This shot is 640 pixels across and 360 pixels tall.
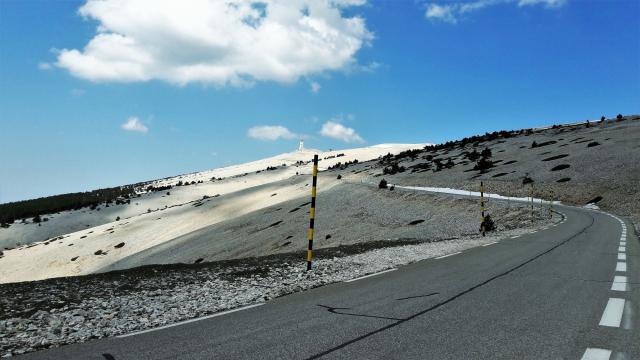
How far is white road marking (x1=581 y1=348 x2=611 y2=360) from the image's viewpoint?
15.6 ft

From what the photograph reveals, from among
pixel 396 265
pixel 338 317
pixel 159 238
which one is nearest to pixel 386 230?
pixel 396 265

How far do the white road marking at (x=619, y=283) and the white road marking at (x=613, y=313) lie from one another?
1.11m

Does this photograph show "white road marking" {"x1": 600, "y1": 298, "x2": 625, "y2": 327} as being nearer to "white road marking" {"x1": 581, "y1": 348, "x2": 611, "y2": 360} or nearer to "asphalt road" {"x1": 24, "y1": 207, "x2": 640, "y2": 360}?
"asphalt road" {"x1": 24, "y1": 207, "x2": 640, "y2": 360}

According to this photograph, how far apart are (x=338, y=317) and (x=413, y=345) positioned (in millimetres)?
1516

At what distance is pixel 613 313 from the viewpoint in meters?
6.61

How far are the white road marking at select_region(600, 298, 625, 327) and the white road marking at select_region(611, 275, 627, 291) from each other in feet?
3.64

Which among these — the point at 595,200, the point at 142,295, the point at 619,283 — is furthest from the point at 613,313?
the point at 595,200

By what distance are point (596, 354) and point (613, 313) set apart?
2102 mm

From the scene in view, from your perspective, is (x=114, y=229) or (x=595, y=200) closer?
(x=595, y=200)

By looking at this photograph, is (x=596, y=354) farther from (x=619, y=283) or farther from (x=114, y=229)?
(x=114, y=229)

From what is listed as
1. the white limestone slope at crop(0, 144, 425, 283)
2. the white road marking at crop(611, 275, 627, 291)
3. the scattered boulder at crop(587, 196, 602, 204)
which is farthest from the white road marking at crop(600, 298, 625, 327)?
the white limestone slope at crop(0, 144, 425, 283)

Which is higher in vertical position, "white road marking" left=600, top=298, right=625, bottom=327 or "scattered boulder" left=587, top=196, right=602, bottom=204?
"scattered boulder" left=587, top=196, right=602, bottom=204

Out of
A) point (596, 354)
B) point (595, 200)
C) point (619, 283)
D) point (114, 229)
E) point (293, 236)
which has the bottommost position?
point (114, 229)

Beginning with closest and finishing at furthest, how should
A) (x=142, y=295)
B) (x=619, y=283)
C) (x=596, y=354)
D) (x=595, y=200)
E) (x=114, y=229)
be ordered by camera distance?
(x=596, y=354) < (x=142, y=295) < (x=619, y=283) < (x=595, y=200) < (x=114, y=229)
